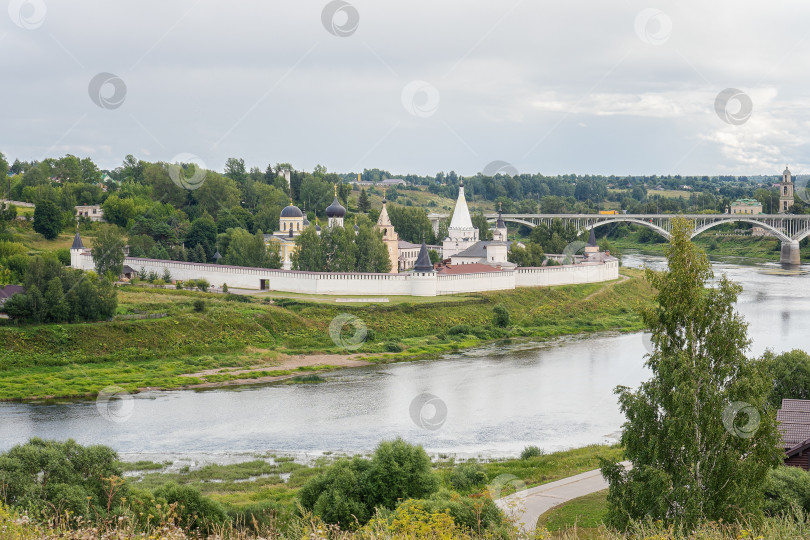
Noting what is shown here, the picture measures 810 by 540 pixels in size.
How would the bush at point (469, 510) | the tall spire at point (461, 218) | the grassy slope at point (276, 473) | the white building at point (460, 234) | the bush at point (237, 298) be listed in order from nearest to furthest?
the bush at point (469, 510), the grassy slope at point (276, 473), the bush at point (237, 298), the white building at point (460, 234), the tall spire at point (461, 218)

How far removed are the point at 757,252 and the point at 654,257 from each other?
10.4 metres

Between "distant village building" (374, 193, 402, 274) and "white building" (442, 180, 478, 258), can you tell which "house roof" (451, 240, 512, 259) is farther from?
"distant village building" (374, 193, 402, 274)

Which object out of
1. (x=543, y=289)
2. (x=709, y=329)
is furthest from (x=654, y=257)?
(x=709, y=329)

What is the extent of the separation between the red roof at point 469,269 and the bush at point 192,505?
26.8m

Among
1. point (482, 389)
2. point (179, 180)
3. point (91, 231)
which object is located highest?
point (179, 180)

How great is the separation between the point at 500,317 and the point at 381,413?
47.3 ft

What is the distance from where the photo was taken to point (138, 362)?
1039 inches

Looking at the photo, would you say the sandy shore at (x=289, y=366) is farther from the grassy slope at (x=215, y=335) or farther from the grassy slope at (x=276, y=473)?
the grassy slope at (x=276, y=473)

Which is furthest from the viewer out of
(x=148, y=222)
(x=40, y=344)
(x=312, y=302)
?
(x=148, y=222)

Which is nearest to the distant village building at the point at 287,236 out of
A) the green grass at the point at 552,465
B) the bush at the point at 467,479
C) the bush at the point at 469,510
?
the green grass at the point at 552,465

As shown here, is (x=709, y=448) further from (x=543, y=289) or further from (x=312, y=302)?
(x=543, y=289)

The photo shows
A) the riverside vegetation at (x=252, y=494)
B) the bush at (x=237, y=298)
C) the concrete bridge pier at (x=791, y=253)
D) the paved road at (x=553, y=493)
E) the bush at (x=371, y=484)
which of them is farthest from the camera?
the concrete bridge pier at (x=791, y=253)

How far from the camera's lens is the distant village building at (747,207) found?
264 ft

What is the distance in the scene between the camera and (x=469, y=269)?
129ft
